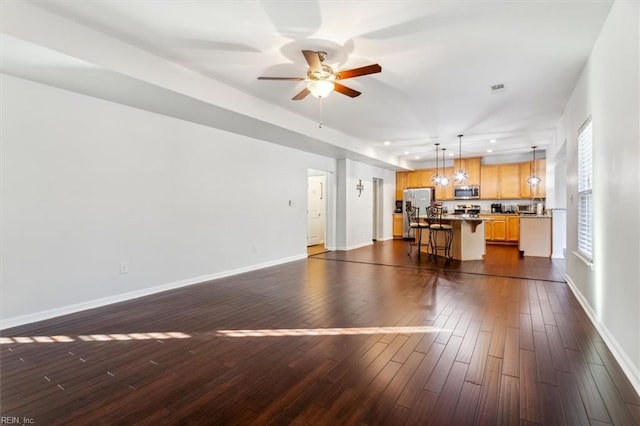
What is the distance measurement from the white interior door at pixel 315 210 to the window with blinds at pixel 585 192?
19.9ft

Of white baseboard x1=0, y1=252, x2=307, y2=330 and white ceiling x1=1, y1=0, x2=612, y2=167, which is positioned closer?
white ceiling x1=1, y1=0, x2=612, y2=167

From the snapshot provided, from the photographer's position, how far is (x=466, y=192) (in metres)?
9.73

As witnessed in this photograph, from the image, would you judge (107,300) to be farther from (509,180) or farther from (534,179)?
(509,180)

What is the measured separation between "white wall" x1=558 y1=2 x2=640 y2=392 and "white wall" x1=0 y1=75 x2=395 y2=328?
191 inches

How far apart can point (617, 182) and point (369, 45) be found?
2.42 m

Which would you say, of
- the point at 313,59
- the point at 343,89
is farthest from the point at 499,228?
the point at 313,59

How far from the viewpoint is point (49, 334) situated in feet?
9.69

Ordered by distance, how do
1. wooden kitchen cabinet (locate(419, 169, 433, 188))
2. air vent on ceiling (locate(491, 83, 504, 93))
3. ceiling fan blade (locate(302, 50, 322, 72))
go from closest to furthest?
ceiling fan blade (locate(302, 50, 322, 72)) → air vent on ceiling (locate(491, 83, 504, 93)) → wooden kitchen cabinet (locate(419, 169, 433, 188))

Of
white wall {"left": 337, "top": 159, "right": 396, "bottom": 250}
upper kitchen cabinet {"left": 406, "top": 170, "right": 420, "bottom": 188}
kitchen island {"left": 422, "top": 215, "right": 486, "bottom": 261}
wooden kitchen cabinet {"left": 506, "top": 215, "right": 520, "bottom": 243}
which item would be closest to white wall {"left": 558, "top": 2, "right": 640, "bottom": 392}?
kitchen island {"left": 422, "top": 215, "right": 486, "bottom": 261}

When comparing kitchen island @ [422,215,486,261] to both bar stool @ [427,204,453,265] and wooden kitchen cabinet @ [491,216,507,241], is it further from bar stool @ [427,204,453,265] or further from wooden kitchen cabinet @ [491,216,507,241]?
wooden kitchen cabinet @ [491,216,507,241]

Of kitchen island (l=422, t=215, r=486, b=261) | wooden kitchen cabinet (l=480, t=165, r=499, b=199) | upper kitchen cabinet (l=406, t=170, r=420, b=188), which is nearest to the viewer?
kitchen island (l=422, t=215, r=486, b=261)

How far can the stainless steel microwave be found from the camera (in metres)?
9.58

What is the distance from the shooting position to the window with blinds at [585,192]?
11.2 feet

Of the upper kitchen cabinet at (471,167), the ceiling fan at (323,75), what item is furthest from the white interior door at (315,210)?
the ceiling fan at (323,75)
